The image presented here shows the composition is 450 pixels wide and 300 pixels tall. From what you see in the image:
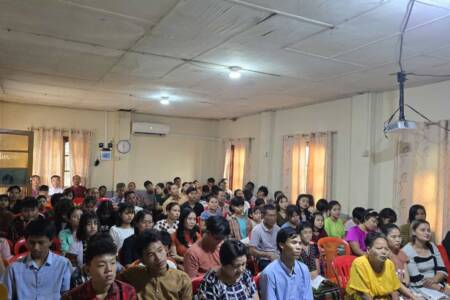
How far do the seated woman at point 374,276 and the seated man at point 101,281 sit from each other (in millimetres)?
1671

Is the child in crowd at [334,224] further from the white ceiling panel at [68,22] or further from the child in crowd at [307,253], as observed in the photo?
the white ceiling panel at [68,22]

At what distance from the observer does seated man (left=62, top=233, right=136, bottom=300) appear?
188cm

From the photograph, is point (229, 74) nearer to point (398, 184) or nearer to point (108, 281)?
point (398, 184)

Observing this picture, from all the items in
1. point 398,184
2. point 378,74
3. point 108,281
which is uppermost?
point 378,74

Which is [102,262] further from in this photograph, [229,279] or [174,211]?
[174,211]

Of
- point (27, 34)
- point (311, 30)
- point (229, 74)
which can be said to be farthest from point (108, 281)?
point (229, 74)

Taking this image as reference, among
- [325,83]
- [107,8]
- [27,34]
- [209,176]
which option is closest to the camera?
[107,8]

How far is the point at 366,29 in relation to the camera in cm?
325

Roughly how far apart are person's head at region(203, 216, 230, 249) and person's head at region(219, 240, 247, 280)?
63 cm

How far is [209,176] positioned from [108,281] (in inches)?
343

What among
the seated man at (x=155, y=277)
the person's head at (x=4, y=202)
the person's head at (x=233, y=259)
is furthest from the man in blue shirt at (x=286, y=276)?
the person's head at (x=4, y=202)

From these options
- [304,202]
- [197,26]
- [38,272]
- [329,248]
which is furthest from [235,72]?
[38,272]

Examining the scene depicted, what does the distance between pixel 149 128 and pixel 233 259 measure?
7608mm

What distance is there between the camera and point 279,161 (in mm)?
8078
